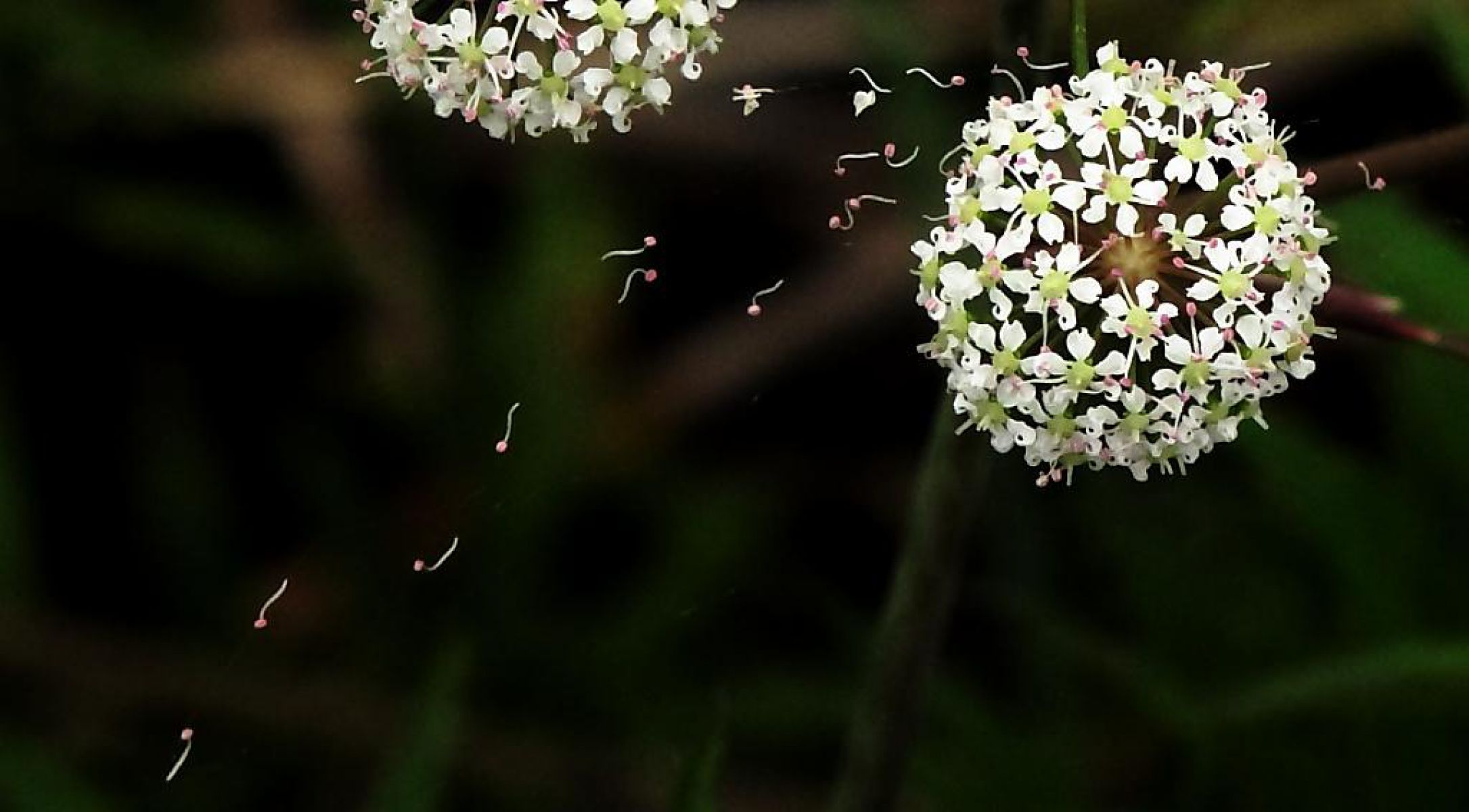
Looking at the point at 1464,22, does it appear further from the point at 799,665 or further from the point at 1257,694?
the point at 799,665

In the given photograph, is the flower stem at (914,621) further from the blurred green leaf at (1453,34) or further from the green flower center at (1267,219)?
the blurred green leaf at (1453,34)

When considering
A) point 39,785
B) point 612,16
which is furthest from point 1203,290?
point 39,785

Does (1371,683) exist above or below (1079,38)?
below

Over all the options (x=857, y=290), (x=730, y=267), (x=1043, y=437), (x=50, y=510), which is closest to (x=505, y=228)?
(x=730, y=267)

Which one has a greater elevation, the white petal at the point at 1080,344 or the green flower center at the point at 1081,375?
the white petal at the point at 1080,344

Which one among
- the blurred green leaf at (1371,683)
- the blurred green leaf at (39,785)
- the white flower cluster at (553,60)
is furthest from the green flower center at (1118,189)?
the blurred green leaf at (39,785)

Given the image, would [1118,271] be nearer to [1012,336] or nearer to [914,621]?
[1012,336]
